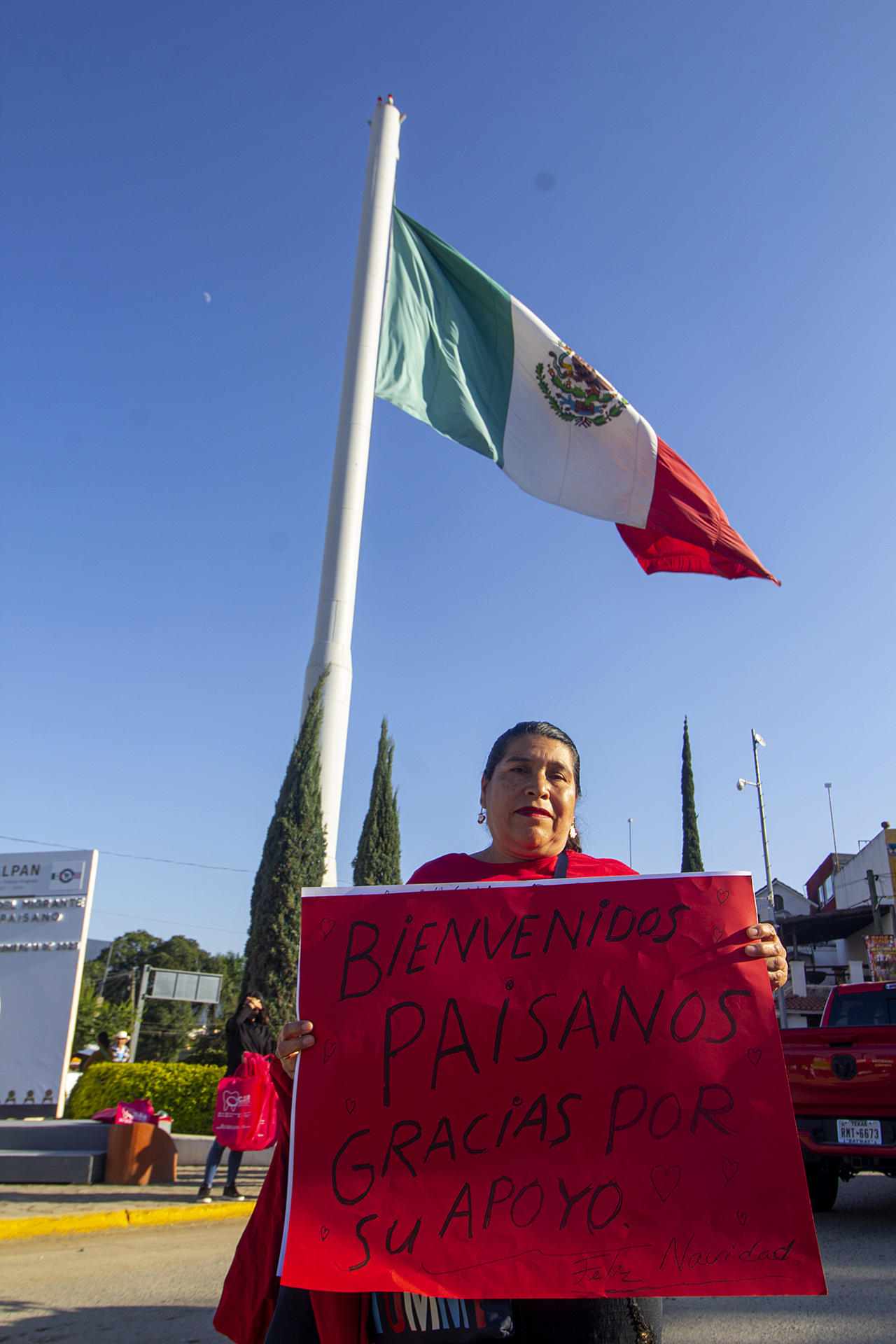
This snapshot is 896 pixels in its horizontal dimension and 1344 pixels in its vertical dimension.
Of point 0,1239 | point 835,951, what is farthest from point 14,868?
point 835,951

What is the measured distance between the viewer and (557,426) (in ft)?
32.2

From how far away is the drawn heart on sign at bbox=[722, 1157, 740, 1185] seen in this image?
1783 millimetres

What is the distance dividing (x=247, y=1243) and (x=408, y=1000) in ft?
2.08

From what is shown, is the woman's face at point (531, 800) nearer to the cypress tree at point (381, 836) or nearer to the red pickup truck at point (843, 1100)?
the red pickup truck at point (843, 1100)

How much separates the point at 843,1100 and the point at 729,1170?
6.03 metres

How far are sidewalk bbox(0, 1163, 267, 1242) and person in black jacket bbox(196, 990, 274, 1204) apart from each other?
0.12 m

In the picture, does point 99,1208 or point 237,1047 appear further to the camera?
point 237,1047

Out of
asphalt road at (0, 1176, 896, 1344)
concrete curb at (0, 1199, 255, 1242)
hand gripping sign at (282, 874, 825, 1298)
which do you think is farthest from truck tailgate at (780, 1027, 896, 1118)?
hand gripping sign at (282, 874, 825, 1298)

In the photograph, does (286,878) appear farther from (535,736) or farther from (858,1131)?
Answer: (535,736)

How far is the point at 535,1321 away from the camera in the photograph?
178 centimetres

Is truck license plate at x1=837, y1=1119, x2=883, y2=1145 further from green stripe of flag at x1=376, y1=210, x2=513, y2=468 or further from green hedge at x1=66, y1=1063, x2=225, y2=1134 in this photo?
green hedge at x1=66, y1=1063, x2=225, y2=1134

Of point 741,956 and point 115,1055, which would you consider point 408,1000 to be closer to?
point 741,956

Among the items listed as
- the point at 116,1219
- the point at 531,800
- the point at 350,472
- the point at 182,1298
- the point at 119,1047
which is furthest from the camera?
the point at 119,1047

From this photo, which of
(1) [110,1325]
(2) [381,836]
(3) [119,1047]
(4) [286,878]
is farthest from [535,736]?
(2) [381,836]
